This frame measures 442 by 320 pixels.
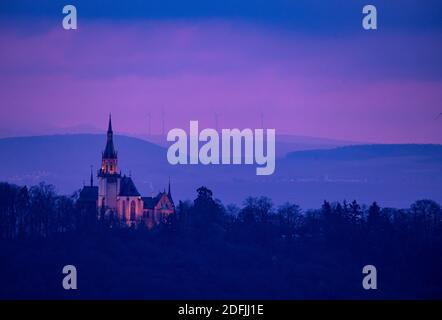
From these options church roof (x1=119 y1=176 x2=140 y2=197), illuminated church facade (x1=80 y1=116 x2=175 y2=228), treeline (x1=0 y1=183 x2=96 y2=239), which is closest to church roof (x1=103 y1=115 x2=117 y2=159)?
illuminated church facade (x1=80 y1=116 x2=175 y2=228)

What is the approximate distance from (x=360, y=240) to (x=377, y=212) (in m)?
0.77

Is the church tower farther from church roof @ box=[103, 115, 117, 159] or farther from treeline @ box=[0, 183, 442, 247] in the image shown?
treeline @ box=[0, 183, 442, 247]

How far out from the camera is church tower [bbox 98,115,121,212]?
78.8ft

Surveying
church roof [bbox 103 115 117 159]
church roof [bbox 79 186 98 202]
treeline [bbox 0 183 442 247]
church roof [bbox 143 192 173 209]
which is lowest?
treeline [bbox 0 183 442 247]

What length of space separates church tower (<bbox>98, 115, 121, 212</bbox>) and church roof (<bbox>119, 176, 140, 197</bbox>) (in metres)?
0.09

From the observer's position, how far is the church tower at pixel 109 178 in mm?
24031

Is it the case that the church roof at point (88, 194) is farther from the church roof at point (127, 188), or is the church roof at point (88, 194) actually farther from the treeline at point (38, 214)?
the church roof at point (127, 188)

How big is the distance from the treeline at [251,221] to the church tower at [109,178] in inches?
18.3

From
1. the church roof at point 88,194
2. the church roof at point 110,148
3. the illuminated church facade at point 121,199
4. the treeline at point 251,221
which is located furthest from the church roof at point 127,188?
the church roof at point 110,148

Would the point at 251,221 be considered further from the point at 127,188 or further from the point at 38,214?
the point at 38,214

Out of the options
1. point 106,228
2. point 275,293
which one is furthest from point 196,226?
point 275,293

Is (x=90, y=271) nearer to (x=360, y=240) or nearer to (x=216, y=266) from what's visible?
(x=216, y=266)

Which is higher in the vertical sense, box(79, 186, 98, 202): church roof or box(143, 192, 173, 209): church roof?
box(79, 186, 98, 202): church roof

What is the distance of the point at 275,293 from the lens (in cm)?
2503
